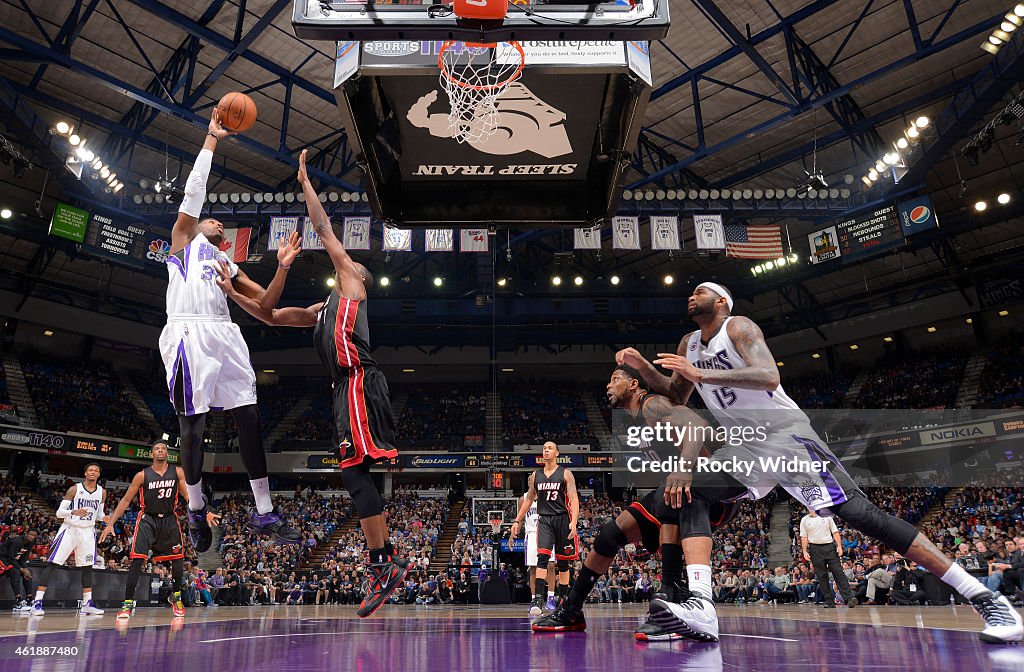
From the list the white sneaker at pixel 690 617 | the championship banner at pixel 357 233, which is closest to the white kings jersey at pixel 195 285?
the white sneaker at pixel 690 617

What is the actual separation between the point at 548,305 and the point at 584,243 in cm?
1113

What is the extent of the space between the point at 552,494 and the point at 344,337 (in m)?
4.66

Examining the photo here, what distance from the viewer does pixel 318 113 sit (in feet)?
54.6

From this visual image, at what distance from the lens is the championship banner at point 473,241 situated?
16453 millimetres

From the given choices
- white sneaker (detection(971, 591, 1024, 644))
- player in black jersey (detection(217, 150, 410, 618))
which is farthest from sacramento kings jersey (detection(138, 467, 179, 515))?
white sneaker (detection(971, 591, 1024, 644))

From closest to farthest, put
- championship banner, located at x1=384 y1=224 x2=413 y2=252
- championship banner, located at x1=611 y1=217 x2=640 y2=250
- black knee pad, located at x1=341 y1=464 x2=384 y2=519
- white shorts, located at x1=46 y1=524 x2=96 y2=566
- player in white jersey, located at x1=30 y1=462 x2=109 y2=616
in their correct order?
black knee pad, located at x1=341 y1=464 x2=384 y2=519
player in white jersey, located at x1=30 y1=462 x2=109 y2=616
white shorts, located at x1=46 y1=524 x2=96 y2=566
championship banner, located at x1=384 y1=224 x2=413 y2=252
championship banner, located at x1=611 y1=217 x2=640 y2=250

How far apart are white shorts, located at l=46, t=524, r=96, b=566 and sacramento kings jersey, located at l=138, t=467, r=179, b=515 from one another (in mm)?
2007

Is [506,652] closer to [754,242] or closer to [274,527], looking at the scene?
[274,527]

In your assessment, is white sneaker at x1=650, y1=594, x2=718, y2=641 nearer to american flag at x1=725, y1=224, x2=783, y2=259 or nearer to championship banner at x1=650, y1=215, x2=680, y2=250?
championship banner at x1=650, y1=215, x2=680, y2=250

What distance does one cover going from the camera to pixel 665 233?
16625 mm

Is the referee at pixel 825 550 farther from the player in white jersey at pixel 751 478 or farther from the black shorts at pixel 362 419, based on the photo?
the black shorts at pixel 362 419

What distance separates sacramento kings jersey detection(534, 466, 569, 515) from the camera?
8.16 metres

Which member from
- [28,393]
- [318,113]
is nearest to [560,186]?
[318,113]

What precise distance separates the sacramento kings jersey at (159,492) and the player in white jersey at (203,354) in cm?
392
